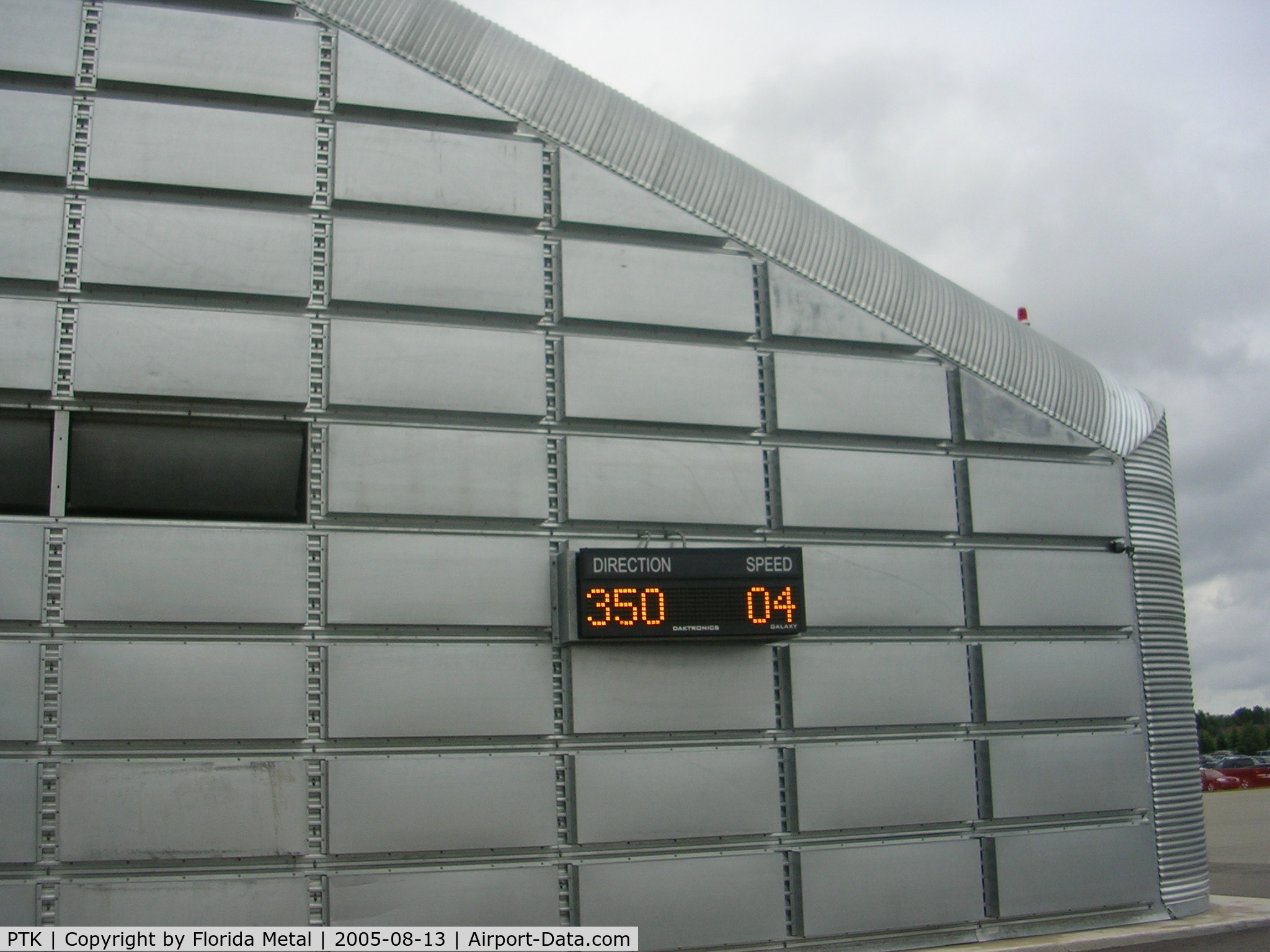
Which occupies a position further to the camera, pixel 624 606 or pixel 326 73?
pixel 326 73

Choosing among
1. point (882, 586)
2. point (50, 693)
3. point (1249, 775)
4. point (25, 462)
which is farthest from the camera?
point (1249, 775)

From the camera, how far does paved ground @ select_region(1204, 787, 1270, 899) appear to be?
48.3 feet

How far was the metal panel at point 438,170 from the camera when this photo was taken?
1009cm

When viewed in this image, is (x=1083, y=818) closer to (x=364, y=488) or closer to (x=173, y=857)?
(x=364, y=488)

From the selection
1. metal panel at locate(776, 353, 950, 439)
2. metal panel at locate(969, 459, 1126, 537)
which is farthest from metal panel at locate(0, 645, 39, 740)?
metal panel at locate(969, 459, 1126, 537)

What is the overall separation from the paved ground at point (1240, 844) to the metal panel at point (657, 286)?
30.1 ft

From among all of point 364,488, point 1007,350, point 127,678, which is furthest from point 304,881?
point 1007,350

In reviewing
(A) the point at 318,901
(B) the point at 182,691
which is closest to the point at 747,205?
(B) the point at 182,691

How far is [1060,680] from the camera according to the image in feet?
37.3

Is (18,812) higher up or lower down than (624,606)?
lower down

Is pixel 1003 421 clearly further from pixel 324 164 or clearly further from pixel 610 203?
pixel 324 164

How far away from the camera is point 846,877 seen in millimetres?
10242

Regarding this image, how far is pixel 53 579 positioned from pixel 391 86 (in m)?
5.01

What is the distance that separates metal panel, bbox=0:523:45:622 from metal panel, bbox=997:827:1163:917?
8.49 meters
